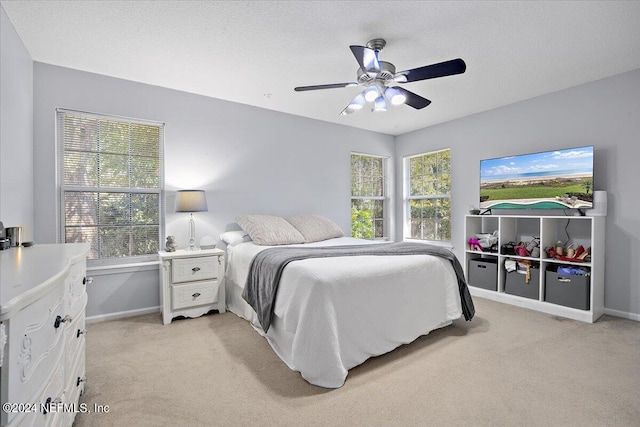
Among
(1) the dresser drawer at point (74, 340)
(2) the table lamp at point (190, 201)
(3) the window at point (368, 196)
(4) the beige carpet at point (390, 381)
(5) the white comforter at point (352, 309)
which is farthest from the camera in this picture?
(3) the window at point (368, 196)

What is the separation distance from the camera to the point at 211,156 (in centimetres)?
363

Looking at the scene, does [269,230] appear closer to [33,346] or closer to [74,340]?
[74,340]

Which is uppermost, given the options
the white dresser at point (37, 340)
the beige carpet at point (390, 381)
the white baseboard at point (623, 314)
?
the white dresser at point (37, 340)

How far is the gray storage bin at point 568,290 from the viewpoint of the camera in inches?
117

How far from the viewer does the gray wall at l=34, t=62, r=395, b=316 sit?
282cm

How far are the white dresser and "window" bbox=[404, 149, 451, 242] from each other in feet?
14.9

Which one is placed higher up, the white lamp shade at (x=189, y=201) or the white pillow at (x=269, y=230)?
the white lamp shade at (x=189, y=201)

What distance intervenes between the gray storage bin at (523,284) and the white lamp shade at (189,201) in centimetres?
358

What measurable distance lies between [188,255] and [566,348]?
337cm

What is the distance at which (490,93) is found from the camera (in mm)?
3518

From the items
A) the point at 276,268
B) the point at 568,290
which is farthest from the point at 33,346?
the point at 568,290

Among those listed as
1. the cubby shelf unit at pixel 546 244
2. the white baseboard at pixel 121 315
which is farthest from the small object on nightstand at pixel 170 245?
the cubby shelf unit at pixel 546 244

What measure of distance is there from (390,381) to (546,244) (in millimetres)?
2571

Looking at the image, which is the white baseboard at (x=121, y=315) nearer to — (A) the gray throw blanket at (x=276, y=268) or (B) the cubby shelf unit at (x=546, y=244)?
(A) the gray throw blanket at (x=276, y=268)
